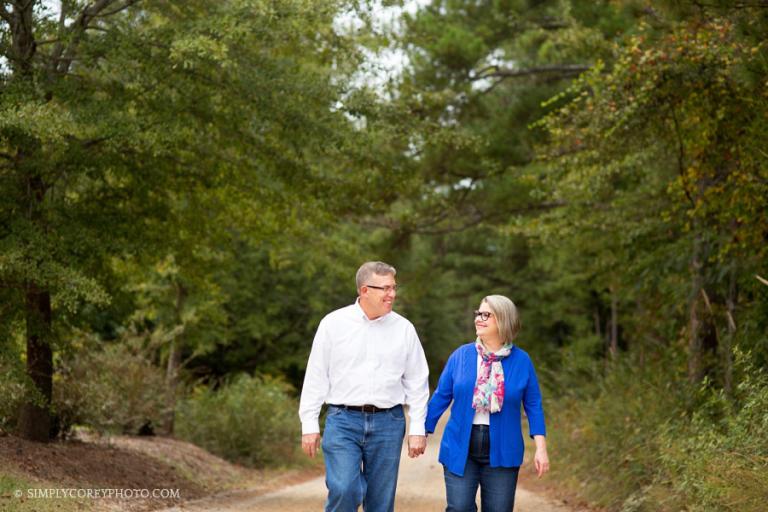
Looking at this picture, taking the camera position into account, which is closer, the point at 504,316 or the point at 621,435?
the point at 504,316

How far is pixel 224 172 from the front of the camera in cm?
1337

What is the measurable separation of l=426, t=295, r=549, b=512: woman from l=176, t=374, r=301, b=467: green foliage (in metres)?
12.9

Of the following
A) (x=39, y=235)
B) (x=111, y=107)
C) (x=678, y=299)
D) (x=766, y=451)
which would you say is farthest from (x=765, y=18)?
(x=39, y=235)

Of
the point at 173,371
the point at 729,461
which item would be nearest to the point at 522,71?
the point at 173,371

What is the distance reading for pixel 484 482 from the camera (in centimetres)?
645

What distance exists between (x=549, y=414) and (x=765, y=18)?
34.6 feet

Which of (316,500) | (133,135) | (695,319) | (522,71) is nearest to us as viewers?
(133,135)

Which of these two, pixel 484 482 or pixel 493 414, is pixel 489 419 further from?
pixel 484 482

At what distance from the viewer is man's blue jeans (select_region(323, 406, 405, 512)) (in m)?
6.46

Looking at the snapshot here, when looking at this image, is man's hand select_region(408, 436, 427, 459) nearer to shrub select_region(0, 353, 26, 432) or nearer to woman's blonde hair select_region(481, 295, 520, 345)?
woman's blonde hair select_region(481, 295, 520, 345)

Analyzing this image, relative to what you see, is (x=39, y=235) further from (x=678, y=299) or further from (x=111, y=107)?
(x=678, y=299)

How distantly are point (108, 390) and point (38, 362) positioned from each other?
10.2 ft

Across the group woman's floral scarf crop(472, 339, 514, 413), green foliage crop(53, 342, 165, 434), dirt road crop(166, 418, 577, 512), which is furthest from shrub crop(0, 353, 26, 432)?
woman's floral scarf crop(472, 339, 514, 413)

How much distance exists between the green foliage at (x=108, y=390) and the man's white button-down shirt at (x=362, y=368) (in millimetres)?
6838
